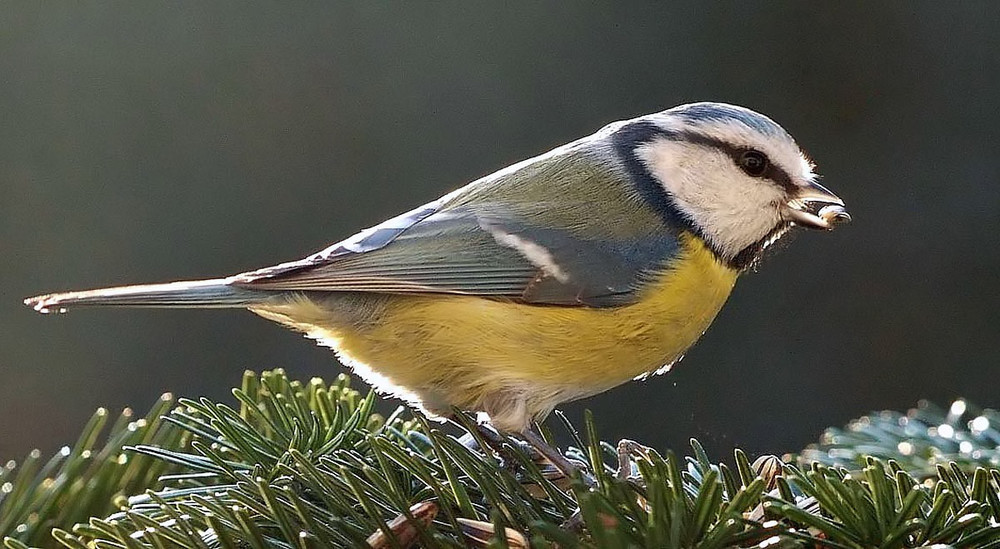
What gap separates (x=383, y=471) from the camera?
1.77 feet

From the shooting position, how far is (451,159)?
1766 mm

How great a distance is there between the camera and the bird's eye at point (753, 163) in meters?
0.92

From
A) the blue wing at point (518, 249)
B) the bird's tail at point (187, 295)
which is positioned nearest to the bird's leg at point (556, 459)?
the blue wing at point (518, 249)

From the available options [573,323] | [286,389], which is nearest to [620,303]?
[573,323]

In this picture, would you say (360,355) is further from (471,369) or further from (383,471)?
(383,471)

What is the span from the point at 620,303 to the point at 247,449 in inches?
13.4

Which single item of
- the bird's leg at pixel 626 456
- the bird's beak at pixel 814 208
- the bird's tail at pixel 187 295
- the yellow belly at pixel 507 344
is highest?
the bird's tail at pixel 187 295

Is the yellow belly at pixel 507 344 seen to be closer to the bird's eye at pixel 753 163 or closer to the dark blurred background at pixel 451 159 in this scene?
the bird's eye at pixel 753 163

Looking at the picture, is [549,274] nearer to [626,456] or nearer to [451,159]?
[626,456]

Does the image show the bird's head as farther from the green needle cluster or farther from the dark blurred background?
the dark blurred background

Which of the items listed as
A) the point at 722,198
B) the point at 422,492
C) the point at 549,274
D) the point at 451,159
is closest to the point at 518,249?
the point at 549,274

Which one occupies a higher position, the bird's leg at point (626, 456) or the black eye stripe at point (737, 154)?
the black eye stripe at point (737, 154)

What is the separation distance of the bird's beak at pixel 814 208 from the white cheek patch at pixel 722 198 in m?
0.01

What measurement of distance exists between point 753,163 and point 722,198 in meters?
0.04
